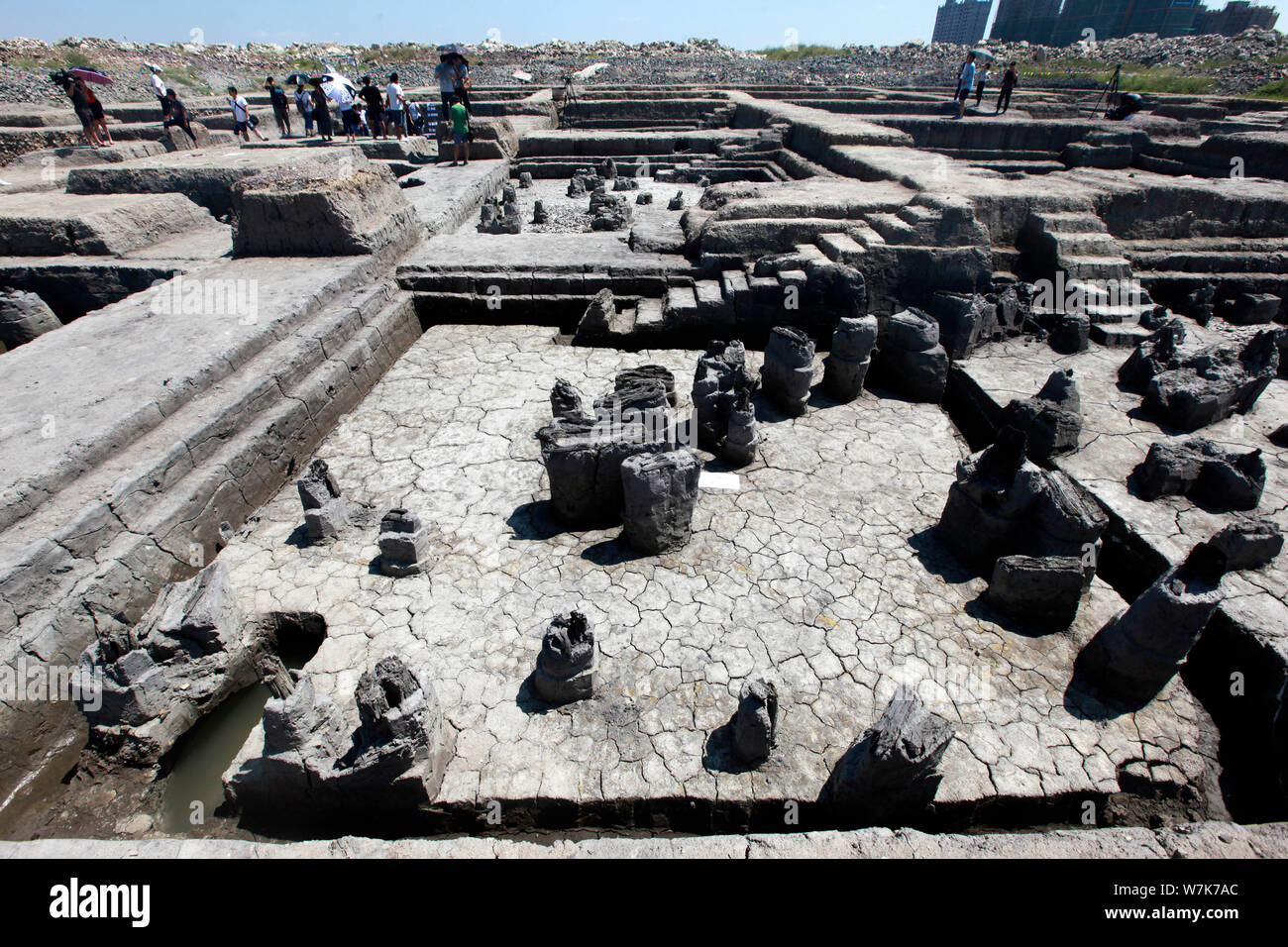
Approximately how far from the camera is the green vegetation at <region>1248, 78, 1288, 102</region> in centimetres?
1692

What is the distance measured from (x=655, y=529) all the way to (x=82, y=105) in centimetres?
1334

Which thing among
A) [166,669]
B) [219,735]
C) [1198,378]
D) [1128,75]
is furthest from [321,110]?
[1128,75]

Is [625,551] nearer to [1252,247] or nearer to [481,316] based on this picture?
[481,316]

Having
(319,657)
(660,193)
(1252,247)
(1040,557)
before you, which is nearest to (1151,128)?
(1252,247)

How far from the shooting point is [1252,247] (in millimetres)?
7449

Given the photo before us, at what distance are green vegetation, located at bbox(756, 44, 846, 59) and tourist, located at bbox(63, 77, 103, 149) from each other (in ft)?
113

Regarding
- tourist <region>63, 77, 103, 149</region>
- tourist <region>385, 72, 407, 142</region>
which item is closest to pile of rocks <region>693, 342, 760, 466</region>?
tourist <region>385, 72, 407, 142</region>

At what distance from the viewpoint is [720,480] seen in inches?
180

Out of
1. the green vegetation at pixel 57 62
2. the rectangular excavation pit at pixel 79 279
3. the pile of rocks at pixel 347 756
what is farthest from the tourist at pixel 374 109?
the green vegetation at pixel 57 62

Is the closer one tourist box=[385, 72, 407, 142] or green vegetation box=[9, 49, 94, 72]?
tourist box=[385, 72, 407, 142]

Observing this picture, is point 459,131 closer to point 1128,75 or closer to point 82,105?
point 82,105

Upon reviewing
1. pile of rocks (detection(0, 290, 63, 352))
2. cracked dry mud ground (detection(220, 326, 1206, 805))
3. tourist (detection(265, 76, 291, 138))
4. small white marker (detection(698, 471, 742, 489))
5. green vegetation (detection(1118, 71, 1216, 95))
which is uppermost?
green vegetation (detection(1118, 71, 1216, 95))

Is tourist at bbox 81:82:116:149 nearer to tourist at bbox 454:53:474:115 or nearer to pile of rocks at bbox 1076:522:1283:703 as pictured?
tourist at bbox 454:53:474:115

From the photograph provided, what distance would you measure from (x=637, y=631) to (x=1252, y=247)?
29.8ft
